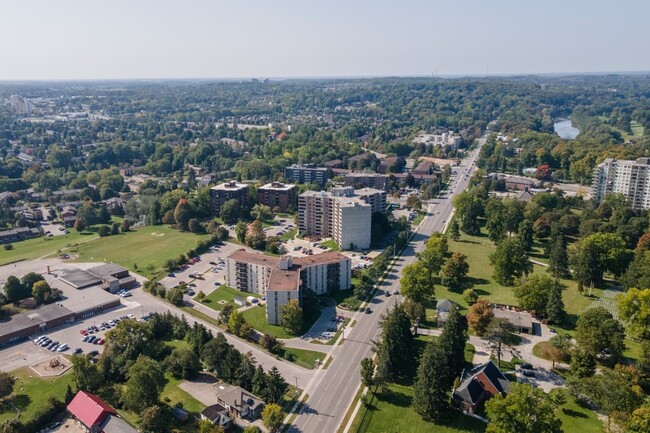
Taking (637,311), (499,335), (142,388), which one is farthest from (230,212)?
(637,311)

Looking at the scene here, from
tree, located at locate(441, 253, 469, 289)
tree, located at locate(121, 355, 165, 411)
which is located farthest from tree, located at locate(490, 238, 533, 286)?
tree, located at locate(121, 355, 165, 411)

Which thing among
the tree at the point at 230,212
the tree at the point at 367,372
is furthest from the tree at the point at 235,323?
the tree at the point at 230,212

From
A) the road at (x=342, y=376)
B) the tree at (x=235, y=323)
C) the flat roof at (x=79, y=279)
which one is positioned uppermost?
the tree at (x=235, y=323)

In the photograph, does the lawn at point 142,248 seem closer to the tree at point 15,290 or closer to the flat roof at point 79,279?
the flat roof at point 79,279

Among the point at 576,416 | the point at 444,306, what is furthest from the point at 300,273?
the point at 576,416

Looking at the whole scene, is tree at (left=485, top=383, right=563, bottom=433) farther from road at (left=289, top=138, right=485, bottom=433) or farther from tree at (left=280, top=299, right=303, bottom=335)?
tree at (left=280, top=299, right=303, bottom=335)

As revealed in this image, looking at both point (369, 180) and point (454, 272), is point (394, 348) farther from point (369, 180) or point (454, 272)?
point (369, 180)
